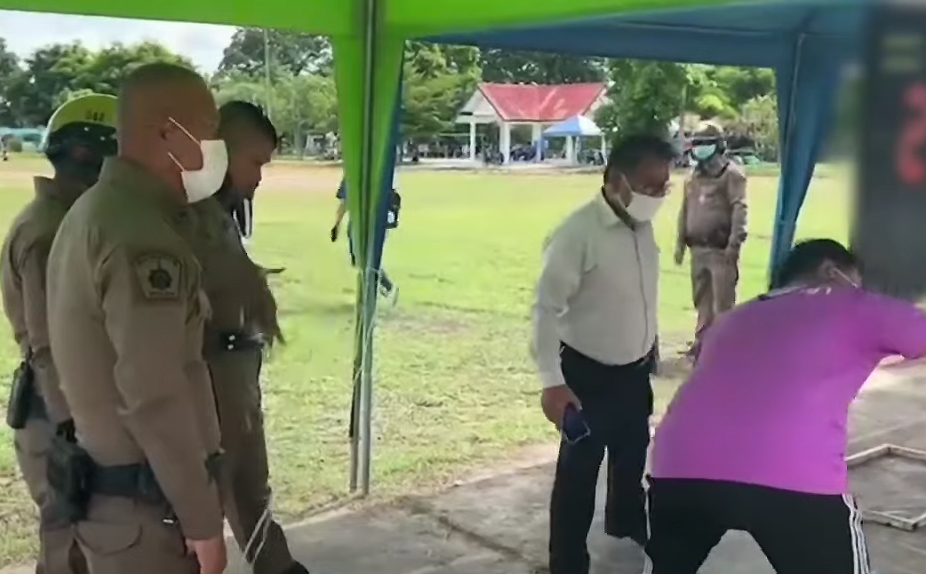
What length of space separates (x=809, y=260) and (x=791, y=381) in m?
0.28

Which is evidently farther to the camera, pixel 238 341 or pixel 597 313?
pixel 597 313

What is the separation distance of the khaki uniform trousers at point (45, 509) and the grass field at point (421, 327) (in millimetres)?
659

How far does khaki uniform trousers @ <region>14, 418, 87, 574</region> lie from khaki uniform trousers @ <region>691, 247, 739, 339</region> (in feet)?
16.1

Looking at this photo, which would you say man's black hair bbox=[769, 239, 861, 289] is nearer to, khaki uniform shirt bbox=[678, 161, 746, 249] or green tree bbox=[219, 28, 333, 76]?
green tree bbox=[219, 28, 333, 76]

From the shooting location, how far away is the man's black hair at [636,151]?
345 cm

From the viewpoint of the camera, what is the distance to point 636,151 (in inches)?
136

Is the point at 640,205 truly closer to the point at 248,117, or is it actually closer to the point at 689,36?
the point at 248,117

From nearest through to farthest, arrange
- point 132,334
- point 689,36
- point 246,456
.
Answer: point 132,334 < point 246,456 < point 689,36

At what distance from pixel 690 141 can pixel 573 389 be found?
3530 millimetres

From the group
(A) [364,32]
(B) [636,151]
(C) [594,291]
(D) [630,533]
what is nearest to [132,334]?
→ (C) [594,291]

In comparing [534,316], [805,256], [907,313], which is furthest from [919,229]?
[534,316]

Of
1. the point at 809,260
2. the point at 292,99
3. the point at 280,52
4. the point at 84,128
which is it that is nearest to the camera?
the point at 809,260

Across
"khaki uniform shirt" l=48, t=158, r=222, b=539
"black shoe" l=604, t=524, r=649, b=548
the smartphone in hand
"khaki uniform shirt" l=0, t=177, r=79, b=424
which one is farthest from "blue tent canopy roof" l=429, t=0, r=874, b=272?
"khaki uniform shirt" l=48, t=158, r=222, b=539

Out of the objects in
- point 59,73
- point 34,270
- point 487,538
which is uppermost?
point 59,73
